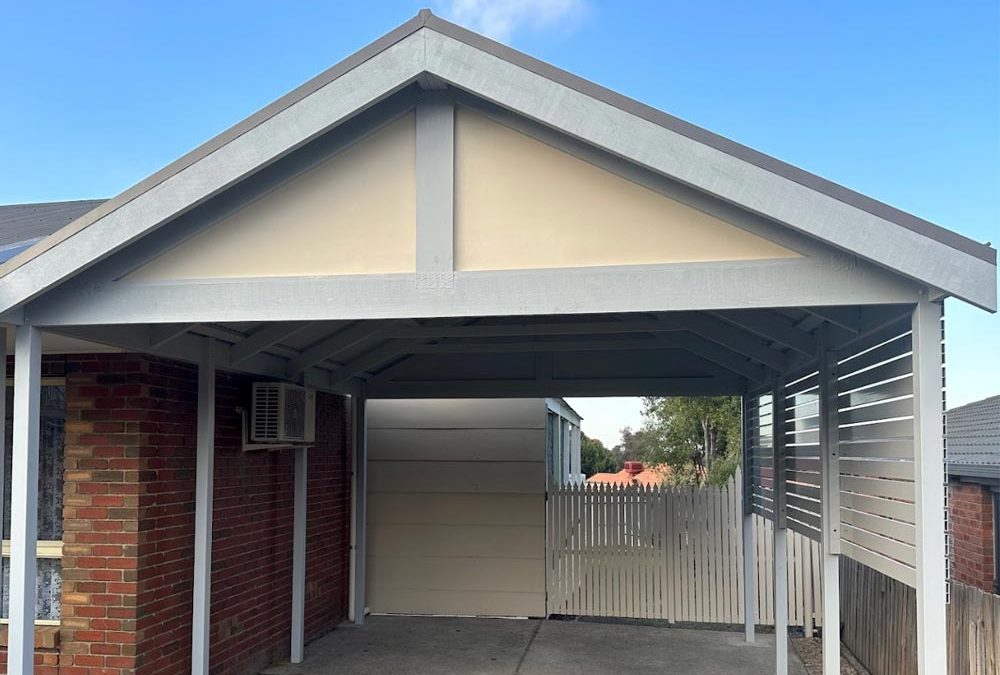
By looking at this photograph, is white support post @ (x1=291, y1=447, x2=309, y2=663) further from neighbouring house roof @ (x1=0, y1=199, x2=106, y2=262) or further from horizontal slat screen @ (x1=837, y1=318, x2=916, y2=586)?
horizontal slat screen @ (x1=837, y1=318, x2=916, y2=586)

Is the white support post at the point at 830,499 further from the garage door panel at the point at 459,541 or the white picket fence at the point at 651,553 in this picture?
the garage door panel at the point at 459,541

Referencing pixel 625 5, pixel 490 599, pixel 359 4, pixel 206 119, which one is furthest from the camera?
pixel 206 119

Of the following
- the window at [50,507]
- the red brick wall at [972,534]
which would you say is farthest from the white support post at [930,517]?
the window at [50,507]

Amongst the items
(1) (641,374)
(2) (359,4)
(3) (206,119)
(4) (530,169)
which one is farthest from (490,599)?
(3) (206,119)

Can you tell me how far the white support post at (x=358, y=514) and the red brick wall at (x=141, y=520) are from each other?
2.76m

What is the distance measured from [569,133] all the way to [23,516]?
10.7 feet

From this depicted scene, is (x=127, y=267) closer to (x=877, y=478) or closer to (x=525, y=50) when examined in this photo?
(x=525, y=50)

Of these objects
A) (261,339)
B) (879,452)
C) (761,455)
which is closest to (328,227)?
(261,339)

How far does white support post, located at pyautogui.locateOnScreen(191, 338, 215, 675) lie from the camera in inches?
258

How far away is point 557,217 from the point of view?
4453 millimetres

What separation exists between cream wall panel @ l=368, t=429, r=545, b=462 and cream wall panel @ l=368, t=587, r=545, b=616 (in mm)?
1509

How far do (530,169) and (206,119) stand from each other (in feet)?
81.3

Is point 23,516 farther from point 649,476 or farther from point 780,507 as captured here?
point 649,476

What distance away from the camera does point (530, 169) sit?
4480mm
